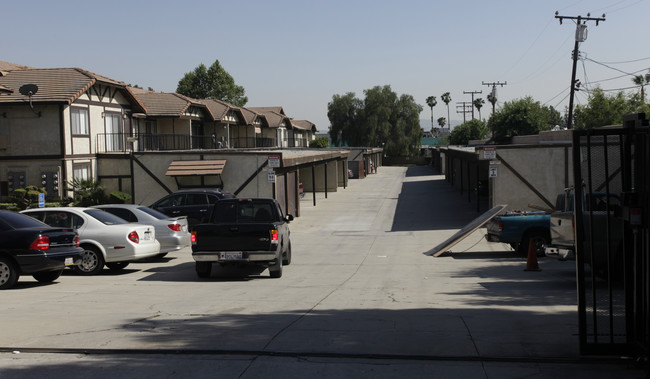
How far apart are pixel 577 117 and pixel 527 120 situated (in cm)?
833

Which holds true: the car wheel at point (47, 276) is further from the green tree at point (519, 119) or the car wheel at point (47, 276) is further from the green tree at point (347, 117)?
the green tree at point (347, 117)

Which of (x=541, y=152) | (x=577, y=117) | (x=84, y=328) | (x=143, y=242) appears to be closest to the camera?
(x=84, y=328)

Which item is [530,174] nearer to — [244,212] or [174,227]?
[174,227]

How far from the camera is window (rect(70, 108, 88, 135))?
3216 cm

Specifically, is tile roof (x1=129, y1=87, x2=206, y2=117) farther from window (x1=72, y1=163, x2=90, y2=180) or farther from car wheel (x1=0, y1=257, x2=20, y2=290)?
car wheel (x1=0, y1=257, x2=20, y2=290)

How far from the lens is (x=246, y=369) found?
21.7 ft

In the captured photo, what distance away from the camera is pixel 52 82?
32094 mm

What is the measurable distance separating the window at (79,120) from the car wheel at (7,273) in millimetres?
20092

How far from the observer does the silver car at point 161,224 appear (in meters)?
18.1

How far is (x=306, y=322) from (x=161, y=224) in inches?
393

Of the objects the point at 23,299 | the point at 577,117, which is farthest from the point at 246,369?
the point at 577,117

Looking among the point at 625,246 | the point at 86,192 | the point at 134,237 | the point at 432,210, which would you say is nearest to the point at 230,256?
the point at 134,237

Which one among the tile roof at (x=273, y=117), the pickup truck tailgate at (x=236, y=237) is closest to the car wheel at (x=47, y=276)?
the pickup truck tailgate at (x=236, y=237)

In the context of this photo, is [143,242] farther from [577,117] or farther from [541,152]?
[577,117]
